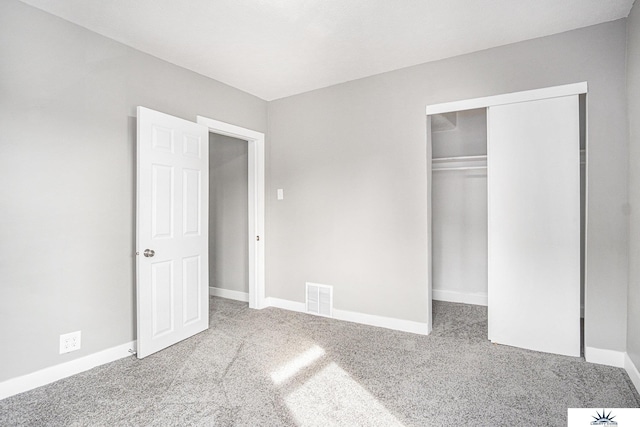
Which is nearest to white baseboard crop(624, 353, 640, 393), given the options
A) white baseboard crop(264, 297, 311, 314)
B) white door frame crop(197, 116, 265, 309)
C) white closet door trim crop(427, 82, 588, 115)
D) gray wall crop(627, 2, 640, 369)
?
gray wall crop(627, 2, 640, 369)

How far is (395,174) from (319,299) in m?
1.69

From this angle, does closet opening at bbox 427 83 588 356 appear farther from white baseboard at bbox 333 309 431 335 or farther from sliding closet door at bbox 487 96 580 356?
white baseboard at bbox 333 309 431 335

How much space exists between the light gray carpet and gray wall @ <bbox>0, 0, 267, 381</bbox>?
0.42m

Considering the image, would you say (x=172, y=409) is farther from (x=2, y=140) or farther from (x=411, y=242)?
(x=411, y=242)

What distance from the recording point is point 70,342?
2.45m

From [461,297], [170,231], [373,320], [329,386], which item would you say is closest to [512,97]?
[373,320]

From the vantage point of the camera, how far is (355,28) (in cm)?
262

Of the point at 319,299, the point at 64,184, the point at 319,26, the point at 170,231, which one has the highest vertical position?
the point at 319,26

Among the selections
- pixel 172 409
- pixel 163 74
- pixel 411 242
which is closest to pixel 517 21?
pixel 411 242

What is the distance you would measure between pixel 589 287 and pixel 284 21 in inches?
125

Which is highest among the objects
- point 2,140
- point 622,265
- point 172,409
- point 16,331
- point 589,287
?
point 2,140

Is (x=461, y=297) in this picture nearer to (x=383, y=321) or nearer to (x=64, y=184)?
(x=383, y=321)

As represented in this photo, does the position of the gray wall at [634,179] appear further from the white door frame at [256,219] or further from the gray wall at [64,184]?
the gray wall at [64,184]
